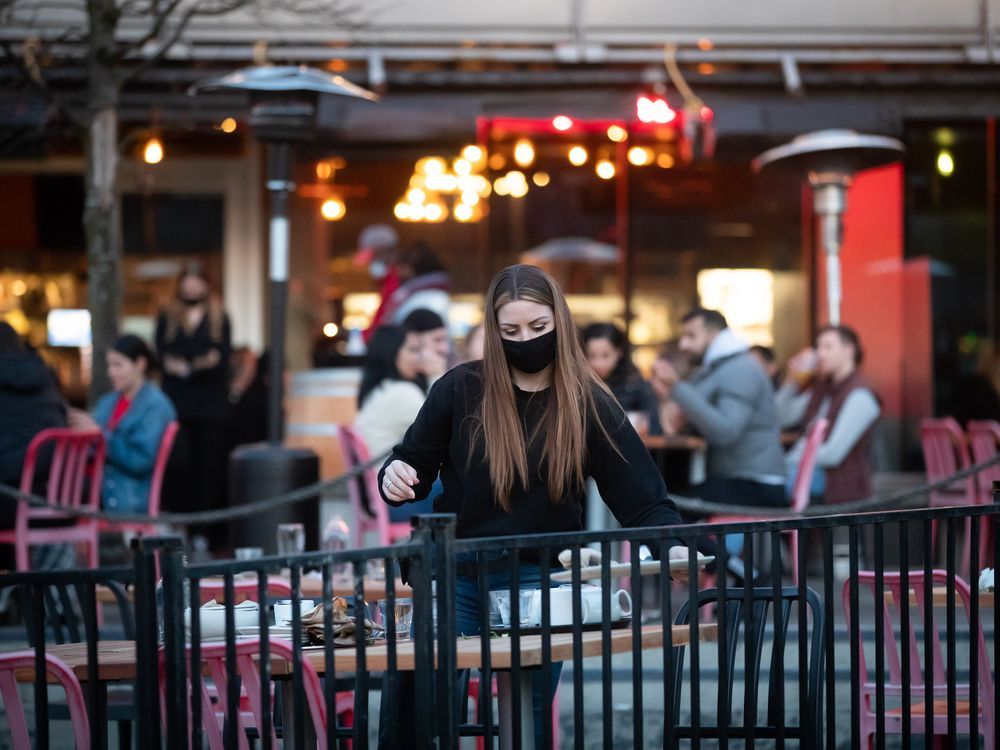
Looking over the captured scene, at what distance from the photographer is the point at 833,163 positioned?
29.5 feet

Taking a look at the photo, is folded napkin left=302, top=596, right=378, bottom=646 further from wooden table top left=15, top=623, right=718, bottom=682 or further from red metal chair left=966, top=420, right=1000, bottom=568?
red metal chair left=966, top=420, right=1000, bottom=568

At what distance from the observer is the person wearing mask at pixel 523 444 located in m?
3.74

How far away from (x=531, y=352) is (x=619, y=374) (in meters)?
4.25

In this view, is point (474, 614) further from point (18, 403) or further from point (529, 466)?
point (18, 403)

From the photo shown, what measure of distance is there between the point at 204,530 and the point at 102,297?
7.84 ft

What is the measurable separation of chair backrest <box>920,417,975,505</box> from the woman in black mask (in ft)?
15.7

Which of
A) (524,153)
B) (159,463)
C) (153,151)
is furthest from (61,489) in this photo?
(524,153)

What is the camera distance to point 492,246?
1241 centimetres

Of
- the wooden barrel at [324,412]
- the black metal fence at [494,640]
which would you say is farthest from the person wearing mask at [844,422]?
the black metal fence at [494,640]

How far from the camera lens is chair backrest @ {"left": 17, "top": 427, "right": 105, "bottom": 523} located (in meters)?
7.40

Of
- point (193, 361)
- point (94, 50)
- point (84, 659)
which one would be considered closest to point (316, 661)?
point (84, 659)

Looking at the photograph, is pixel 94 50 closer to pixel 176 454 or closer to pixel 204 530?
pixel 176 454

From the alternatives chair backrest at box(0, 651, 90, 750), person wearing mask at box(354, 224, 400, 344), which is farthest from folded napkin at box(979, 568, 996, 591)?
person wearing mask at box(354, 224, 400, 344)

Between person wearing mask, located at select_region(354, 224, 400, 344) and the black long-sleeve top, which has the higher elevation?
person wearing mask, located at select_region(354, 224, 400, 344)
